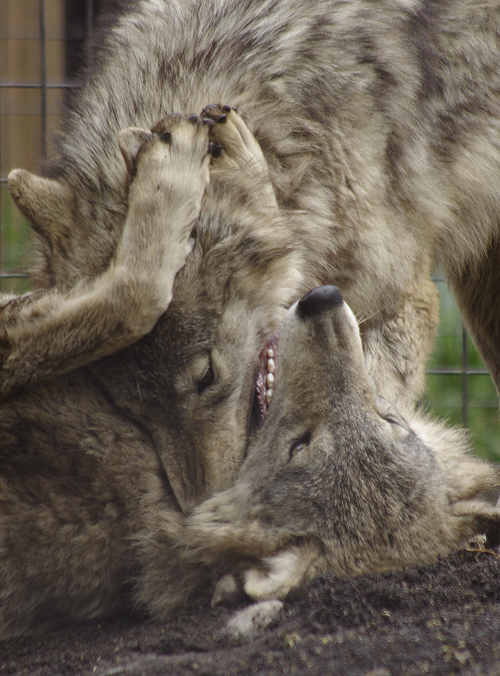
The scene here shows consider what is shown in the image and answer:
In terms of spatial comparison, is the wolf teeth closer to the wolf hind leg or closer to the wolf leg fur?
the wolf leg fur

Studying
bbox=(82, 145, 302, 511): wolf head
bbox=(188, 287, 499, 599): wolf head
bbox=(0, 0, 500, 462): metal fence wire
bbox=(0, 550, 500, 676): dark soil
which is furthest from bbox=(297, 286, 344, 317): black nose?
bbox=(0, 0, 500, 462): metal fence wire

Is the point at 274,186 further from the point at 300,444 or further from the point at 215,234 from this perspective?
the point at 300,444

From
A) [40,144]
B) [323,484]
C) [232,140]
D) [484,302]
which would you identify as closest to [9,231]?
[40,144]

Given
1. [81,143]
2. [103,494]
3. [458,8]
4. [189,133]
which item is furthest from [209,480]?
[458,8]

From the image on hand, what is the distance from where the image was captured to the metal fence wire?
16.7 feet

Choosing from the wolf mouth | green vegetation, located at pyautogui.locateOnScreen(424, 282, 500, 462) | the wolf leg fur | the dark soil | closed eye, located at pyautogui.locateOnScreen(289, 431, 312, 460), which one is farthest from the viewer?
green vegetation, located at pyautogui.locateOnScreen(424, 282, 500, 462)

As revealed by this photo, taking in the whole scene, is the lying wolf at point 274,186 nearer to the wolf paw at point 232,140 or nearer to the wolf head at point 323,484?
the wolf paw at point 232,140

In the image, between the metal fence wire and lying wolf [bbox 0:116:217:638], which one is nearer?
lying wolf [bbox 0:116:217:638]

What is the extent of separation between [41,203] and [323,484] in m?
1.31

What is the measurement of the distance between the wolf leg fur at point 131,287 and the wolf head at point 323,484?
46cm

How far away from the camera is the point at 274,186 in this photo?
2600 millimetres

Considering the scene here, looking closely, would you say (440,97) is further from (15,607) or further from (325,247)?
(15,607)

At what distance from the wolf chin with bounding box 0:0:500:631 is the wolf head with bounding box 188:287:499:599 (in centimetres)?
12

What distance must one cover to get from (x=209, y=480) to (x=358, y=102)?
1432 mm
